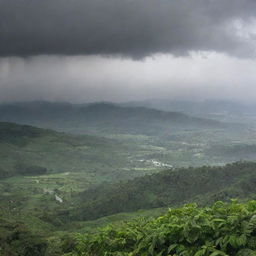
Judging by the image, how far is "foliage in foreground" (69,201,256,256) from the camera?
1281 cm

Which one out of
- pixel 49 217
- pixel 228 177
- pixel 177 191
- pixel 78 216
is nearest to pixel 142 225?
pixel 49 217

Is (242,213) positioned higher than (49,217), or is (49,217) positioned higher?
(242,213)

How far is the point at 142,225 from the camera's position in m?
18.4

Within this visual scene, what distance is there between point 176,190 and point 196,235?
168 m

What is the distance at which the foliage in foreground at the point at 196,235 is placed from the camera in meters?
12.8

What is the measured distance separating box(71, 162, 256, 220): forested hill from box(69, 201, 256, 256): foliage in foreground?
13442cm

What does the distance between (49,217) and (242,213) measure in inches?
5274

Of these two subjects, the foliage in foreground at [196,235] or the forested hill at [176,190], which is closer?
the foliage in foreground at [196,235]

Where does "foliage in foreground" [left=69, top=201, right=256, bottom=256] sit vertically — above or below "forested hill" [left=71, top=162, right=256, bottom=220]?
above

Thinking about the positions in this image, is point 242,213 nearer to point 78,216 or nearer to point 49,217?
point 49,217

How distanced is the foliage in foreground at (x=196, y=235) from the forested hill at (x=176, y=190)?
441 ft

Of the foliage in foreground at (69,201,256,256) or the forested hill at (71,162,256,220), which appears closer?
the foliage in foreground at (69,201,256,256)

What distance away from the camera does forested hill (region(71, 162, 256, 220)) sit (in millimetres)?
158500

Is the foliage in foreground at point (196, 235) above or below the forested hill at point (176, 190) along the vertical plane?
above
